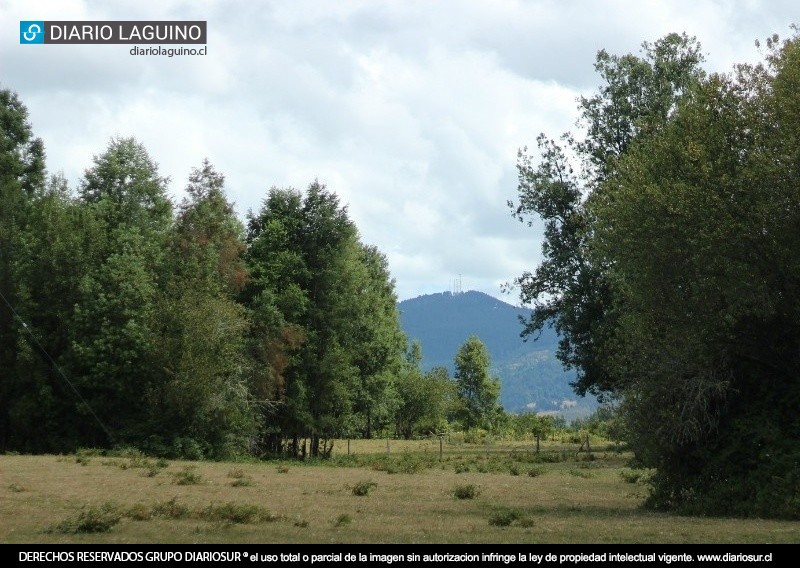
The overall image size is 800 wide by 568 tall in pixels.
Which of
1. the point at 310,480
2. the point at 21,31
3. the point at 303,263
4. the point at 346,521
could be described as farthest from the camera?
the point at 303,263

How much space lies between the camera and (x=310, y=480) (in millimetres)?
40062

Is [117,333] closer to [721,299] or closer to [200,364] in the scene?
[200,364]

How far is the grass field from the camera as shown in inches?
765

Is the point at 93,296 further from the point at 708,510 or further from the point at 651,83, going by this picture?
the point at 708,510

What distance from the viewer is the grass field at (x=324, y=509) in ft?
63.7

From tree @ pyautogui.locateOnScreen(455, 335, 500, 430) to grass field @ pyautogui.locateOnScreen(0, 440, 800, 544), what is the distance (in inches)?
3413

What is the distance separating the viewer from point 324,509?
26.0 meters

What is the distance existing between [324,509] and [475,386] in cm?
11335

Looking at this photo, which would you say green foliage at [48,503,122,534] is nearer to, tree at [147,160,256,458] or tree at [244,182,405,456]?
tree at [147,160,256,458]

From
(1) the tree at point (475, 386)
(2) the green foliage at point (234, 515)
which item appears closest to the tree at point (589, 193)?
(2) the green foliage at point (234, 515)

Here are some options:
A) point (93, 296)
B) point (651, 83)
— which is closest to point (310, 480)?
point (93, 296)

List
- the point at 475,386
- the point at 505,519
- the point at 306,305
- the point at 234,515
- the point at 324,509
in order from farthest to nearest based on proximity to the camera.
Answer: the point at 475,386
the point at 306,305
the point at 324,509
the point at 505,519
the point at 234,515

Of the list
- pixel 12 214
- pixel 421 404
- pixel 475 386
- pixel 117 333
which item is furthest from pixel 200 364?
pixel 475 386

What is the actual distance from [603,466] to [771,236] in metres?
30.7
